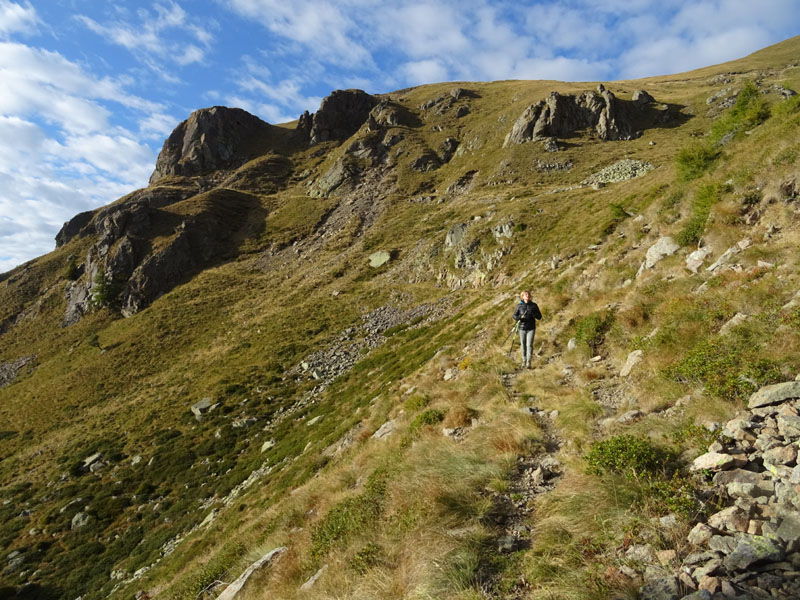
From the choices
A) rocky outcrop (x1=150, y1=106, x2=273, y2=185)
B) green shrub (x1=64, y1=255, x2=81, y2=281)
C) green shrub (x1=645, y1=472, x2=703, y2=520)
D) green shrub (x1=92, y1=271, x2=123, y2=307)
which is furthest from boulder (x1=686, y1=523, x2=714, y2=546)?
rocky outcrop (x1=150, y1=106, x2=273, y2=185)

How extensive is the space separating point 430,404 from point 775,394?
8.97 meters

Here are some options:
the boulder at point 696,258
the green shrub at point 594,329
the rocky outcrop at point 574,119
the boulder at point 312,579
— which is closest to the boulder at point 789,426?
the green shrub at point 594,329

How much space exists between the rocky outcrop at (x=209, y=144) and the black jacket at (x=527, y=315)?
14969 cm

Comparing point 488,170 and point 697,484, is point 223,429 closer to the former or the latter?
point 697,484

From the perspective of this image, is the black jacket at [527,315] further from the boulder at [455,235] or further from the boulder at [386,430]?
the boulder at [455,235]

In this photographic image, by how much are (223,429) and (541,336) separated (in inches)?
1043

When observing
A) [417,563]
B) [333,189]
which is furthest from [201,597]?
[333,189]

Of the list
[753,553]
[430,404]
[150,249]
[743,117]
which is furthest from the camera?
[150,249]

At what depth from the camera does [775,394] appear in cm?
522

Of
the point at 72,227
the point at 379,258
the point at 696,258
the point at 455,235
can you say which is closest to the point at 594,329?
the point at 696,258

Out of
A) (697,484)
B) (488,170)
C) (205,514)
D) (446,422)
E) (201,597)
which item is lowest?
(205,514)

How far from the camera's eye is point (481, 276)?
42.5 metres

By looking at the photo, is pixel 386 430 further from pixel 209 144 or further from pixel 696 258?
pixel 209 144

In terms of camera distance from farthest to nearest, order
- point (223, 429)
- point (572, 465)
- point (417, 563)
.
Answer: point (223, 429) < point (572, 465) < point (417, 563)
